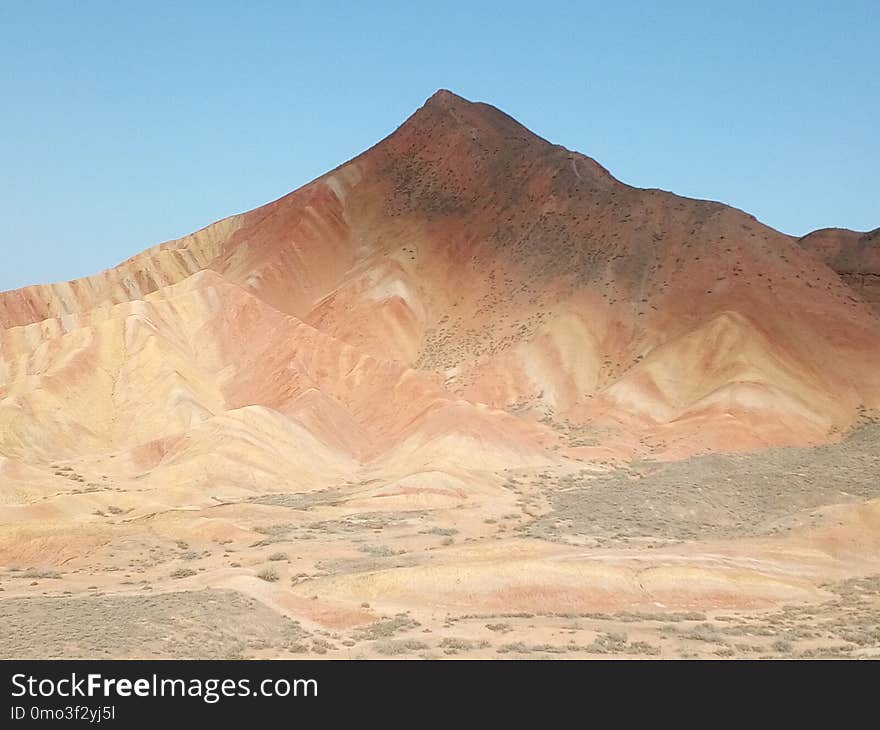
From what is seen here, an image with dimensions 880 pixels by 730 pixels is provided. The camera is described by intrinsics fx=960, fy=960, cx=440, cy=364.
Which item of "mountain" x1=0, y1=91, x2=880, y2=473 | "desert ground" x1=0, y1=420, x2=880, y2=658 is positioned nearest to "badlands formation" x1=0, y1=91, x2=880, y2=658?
"desert ground" x1=0, y1=420, x2=880, y2=658

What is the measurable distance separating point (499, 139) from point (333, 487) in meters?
54.4

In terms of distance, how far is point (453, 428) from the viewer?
55312mm

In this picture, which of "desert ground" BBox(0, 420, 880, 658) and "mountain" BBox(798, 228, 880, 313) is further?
"mountain" BBox(798, 228, 880, 313)

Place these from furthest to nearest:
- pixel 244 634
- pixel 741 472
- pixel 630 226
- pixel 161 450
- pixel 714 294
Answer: pixel 630 226 < pixel 714 294 < pixel 161 450 < pixel 741 472 < pixel 244 634

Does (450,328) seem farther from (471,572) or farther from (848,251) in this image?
(848,251)

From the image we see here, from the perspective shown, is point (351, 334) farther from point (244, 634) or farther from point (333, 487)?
point (244, 634)

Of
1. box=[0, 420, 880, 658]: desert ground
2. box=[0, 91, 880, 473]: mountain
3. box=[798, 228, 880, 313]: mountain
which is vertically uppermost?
box=[798, 228, 880, 313]: mountain

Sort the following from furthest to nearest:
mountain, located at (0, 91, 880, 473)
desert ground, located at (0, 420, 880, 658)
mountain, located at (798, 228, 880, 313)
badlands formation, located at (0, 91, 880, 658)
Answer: mountain, located at (798, 228, 880, 313) < mountain, located at (0, 91, 880, 473) < badlands formation, located at (0, 91, 880, 658) < desert ground, located at (0, 420, 880, 658)

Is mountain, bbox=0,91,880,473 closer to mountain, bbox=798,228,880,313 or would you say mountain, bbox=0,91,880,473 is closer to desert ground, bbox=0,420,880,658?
desert ground, bbox=0,420,880,658

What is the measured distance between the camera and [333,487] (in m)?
49.8

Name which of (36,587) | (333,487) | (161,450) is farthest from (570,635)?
(161,450)

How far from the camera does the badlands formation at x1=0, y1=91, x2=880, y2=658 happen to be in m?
24.2

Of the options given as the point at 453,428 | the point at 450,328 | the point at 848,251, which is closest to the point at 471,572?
the point at 453,428

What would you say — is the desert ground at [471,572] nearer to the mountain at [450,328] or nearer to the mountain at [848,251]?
the mountain at [450,328]
